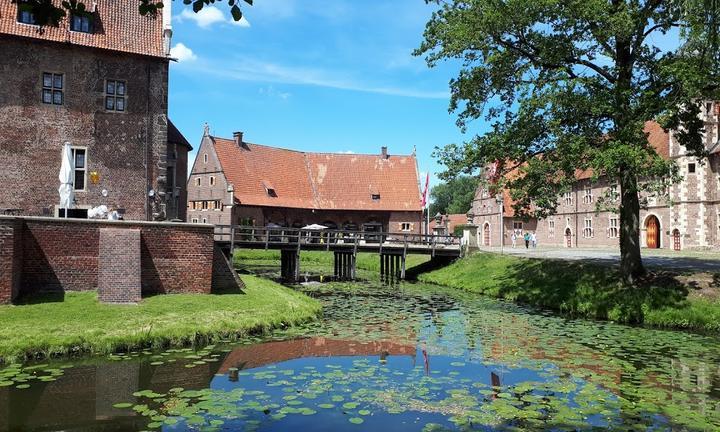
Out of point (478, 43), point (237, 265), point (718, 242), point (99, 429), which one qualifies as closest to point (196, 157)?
point (237, 265)

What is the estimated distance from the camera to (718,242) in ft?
113

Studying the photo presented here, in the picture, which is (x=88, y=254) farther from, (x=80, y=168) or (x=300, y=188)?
(x=300, y=188)

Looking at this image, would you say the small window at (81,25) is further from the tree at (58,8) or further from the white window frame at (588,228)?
the white window frame at (588,228)

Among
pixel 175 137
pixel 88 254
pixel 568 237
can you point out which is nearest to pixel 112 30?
pixel 175 137

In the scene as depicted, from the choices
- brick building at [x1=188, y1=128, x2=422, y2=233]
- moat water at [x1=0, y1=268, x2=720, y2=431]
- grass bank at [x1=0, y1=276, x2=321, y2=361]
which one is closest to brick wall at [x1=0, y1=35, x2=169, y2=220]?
grass bank at [x1=0, y1=276, x2=321, y2=361]

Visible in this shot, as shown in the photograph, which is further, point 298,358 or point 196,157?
point 196,157

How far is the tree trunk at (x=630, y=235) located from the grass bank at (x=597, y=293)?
46 centimetres

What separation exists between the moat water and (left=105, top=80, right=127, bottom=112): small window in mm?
13162

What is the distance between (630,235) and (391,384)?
12.9 meters

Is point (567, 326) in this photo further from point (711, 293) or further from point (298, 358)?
point (298, 358)

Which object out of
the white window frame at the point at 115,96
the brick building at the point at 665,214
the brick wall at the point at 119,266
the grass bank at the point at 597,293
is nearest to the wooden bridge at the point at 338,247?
the brick building at the point at 665,214

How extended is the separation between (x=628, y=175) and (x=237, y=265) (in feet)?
98.0

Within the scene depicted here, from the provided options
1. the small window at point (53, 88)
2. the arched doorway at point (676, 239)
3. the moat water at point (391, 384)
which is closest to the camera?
the moat water at point (391, 384)

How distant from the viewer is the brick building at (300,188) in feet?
154
